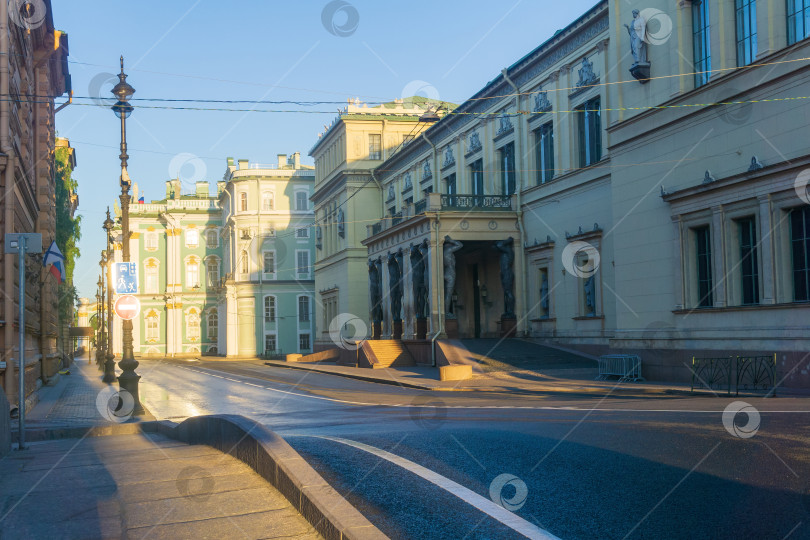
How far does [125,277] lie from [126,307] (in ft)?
3.37

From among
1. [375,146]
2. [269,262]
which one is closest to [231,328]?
[269,262]

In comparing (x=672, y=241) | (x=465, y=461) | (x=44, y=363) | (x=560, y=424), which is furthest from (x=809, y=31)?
(x=44, y=363)

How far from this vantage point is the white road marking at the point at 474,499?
5895mm

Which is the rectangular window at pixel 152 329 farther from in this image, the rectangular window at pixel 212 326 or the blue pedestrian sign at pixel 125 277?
the blue pedestrian sign at pixel 125 277

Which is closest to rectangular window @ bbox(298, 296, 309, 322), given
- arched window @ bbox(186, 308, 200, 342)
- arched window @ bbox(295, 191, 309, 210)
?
arched window @ bbox(295, 191, 309, 210)

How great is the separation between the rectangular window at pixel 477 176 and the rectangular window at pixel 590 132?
9.21 meters

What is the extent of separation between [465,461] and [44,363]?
27.5m

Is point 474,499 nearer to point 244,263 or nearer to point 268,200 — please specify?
point 244,263

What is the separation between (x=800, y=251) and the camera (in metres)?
20.5

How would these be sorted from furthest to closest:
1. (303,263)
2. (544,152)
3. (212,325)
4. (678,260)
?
(212,325)
(303,263)
(544,152)
(678,260)

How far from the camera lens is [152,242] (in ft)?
291

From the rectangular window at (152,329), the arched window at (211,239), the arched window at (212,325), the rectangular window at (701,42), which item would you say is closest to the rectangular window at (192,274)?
the arched window at (211,239)

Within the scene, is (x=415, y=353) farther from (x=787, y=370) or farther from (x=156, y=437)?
(x=156, y=437)

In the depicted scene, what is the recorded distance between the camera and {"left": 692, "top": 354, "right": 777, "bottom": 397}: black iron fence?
19938 millimetres
